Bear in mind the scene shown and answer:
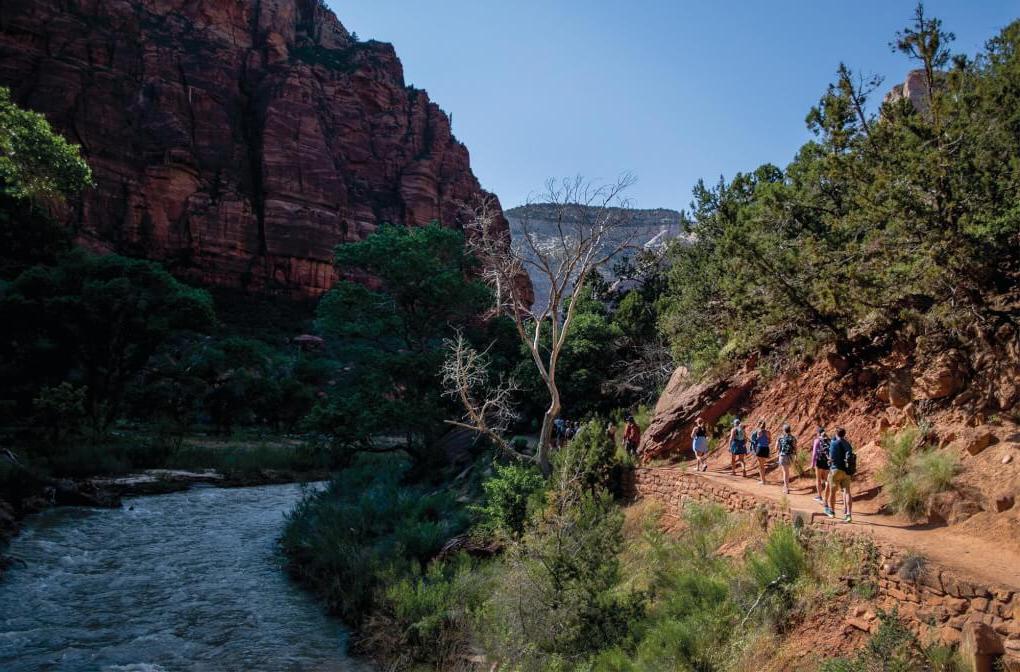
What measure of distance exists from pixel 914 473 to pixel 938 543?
6.01ft

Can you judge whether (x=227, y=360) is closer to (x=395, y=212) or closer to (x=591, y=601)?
(x=591, y=601)

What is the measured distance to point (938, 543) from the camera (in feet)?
23.9

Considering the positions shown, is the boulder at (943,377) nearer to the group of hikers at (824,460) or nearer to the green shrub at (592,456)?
the group of hikers at (824,460)

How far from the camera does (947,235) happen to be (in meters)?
8.85

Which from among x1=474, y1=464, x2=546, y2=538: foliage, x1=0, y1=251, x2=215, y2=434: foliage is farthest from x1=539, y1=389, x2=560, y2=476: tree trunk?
x1=0, y1=251, x2=215, y2=434: foliage

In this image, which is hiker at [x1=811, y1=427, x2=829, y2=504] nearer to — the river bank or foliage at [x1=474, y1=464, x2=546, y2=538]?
foliage at [x1=474, y1=464, x2=546, y2=538]

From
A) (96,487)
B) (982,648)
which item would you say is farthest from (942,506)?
(96,487)

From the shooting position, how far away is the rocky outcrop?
5944 centimetres

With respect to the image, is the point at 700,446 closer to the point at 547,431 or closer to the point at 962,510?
the point at 547,431

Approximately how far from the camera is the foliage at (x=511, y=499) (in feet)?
44.4

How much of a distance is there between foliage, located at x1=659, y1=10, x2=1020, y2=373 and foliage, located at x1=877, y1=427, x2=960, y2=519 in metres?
2.26

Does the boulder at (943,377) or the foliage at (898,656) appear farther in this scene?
the boulder at (943,377)

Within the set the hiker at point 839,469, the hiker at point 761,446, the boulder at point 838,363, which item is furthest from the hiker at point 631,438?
the hiker at point 839,469

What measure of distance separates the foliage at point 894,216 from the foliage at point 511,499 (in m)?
6.42
